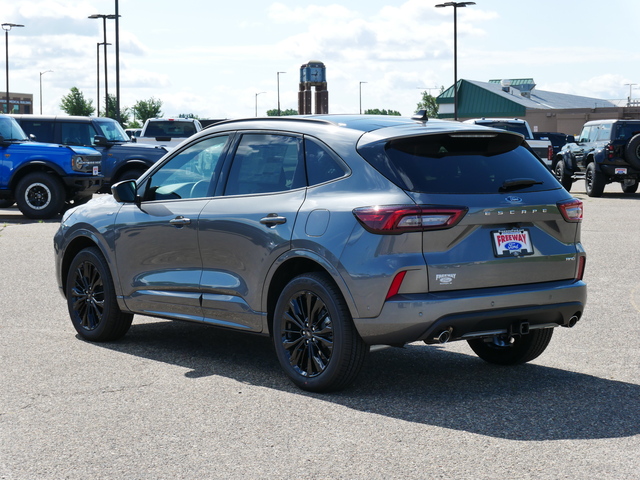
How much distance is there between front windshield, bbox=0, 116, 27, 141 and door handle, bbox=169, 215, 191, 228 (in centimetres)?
1444

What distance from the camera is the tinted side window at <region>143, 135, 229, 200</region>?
22.7 ft

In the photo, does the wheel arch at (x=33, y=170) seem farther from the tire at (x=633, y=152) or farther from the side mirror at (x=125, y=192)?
the tire at (x=633, y=152)

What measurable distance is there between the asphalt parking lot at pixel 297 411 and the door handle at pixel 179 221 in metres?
0.97

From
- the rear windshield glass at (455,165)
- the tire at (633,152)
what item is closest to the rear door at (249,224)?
the rear windshield glass at (455,165)

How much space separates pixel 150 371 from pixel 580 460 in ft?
10.2

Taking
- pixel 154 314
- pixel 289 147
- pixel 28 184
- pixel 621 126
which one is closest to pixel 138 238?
pixel 154 314

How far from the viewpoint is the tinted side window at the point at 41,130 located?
22875mm

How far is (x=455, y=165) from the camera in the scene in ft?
19.2

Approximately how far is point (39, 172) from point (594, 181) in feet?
48.9

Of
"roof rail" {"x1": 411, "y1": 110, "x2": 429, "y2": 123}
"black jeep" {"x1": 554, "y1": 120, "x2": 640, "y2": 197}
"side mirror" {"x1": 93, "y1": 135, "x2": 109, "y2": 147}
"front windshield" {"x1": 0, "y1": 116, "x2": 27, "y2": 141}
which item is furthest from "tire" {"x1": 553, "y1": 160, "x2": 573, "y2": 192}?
"roof rail" {"x1": 411, "y1": 110, "x2": 429, "y2": 123}

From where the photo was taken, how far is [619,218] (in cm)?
2012

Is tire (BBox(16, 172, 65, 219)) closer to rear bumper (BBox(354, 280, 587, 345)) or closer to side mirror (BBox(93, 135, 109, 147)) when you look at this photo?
side mirror (BBox(93, 135, 109, 147))

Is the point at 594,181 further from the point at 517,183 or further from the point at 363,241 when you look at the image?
the point at 363,241

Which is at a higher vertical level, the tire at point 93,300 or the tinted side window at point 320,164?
the tinted side window at point 320,164
